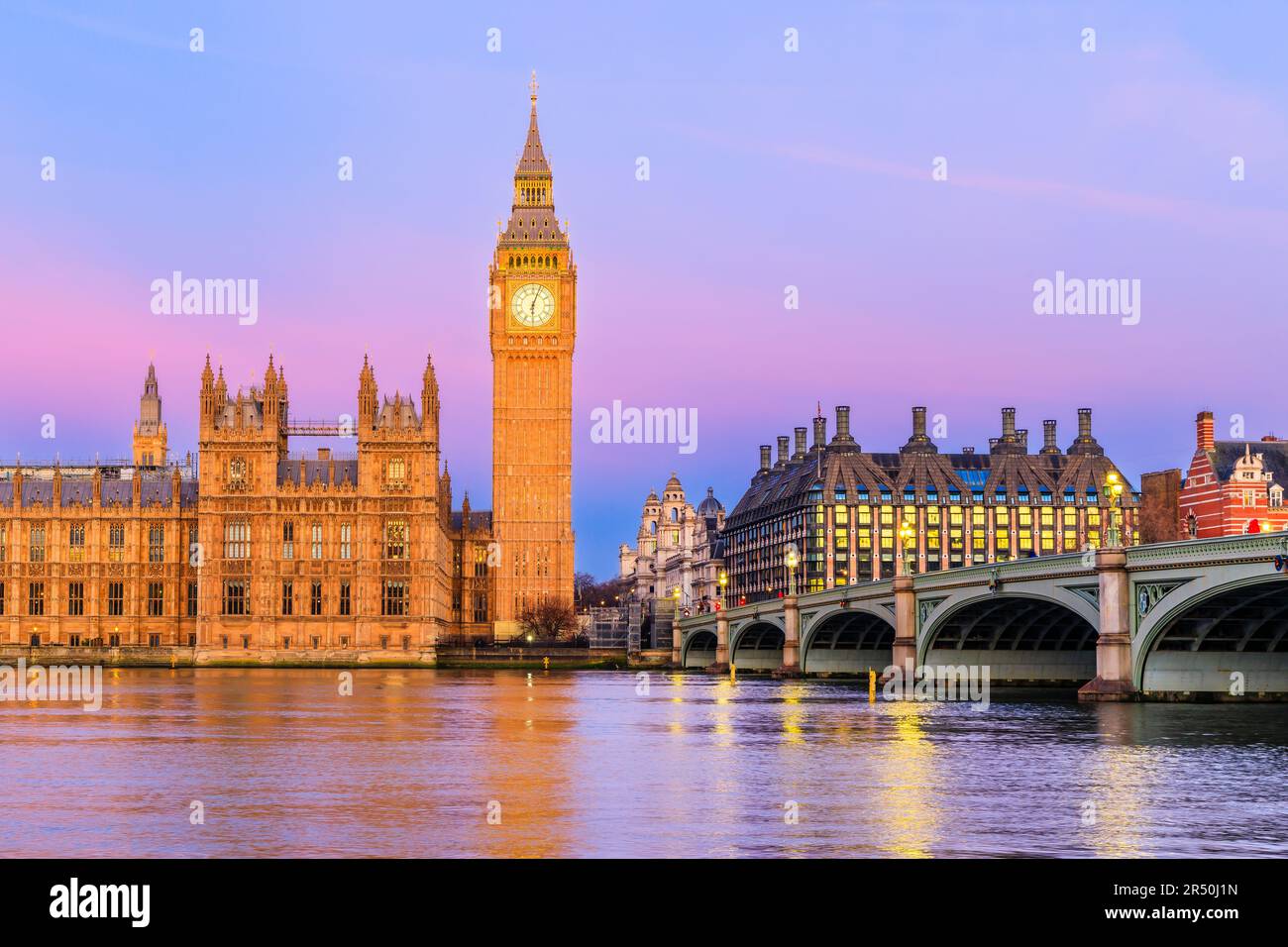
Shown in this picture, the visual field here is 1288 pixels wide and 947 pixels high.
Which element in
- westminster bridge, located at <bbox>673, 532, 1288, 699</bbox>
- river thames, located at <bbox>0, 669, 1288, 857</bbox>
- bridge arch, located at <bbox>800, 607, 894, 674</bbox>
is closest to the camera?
river thames, located at <bbox>0, 669, 1288, 857</bbox>

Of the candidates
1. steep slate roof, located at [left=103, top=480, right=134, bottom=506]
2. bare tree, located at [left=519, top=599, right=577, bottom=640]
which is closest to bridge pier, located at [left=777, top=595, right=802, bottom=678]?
bare tree, located at [left=519, top=599, right=577, bottom=640]

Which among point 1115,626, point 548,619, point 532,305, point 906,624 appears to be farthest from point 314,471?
point 1115,626

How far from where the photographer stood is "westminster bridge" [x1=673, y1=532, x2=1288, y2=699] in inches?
2330

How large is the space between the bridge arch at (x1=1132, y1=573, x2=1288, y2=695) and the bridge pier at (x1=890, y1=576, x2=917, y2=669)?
22.3m

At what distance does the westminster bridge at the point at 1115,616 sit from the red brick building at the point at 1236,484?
35883 millimetres

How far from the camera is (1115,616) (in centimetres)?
6412

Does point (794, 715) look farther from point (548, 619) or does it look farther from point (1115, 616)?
point (548, 619)

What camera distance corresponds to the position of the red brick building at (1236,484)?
127 m

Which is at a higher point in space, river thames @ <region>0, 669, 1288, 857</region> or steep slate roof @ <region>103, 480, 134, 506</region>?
steep slate roof @ <region>103, 480, 134, 506</region>

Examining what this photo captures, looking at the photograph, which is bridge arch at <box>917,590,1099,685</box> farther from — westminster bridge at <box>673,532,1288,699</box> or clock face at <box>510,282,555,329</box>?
clock face at <box>510,282,555,329</box>

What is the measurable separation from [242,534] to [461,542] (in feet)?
107

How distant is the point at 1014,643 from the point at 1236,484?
47.4 m

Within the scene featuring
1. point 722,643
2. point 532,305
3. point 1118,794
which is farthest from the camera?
point 532,305
